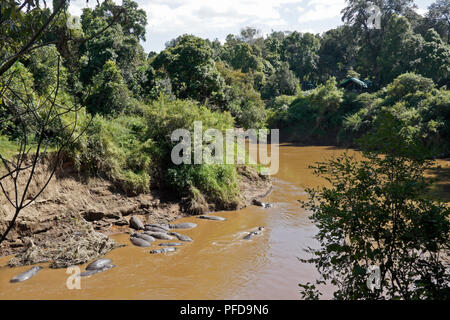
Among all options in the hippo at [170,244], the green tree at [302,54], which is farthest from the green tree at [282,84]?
the hippo at [170,244]

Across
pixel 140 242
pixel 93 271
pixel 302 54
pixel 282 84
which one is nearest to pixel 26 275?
pixel 93 271

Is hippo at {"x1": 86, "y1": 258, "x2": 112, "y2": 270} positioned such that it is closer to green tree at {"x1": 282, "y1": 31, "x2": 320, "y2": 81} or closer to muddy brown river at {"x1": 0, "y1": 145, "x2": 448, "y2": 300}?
muddy brown river at {"x1": 0, "y1": 145, "x2": 448, "y2": 300}

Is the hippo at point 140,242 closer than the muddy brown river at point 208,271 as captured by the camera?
No

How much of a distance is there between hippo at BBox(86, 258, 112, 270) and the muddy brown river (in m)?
0.24

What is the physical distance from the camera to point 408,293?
3.29 metres

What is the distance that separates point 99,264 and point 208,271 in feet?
7.89

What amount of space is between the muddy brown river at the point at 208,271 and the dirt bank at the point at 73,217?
45cm

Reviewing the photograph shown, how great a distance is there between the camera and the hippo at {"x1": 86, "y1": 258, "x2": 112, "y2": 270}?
7496 millimetres

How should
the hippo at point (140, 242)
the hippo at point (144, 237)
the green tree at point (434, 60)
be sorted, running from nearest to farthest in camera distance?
1. the hippo at point (140, 242)
2. the hippo at point (144, 237)
3. the green tree at point (434, 60)

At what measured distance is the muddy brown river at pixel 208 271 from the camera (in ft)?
21.9

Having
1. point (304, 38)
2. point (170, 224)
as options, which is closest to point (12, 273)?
point (170, 224)

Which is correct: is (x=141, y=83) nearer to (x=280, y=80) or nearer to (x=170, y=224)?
(x=170, y=224)

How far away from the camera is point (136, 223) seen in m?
10.2

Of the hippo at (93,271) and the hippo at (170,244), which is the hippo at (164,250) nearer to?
the hippo at (170,244)
